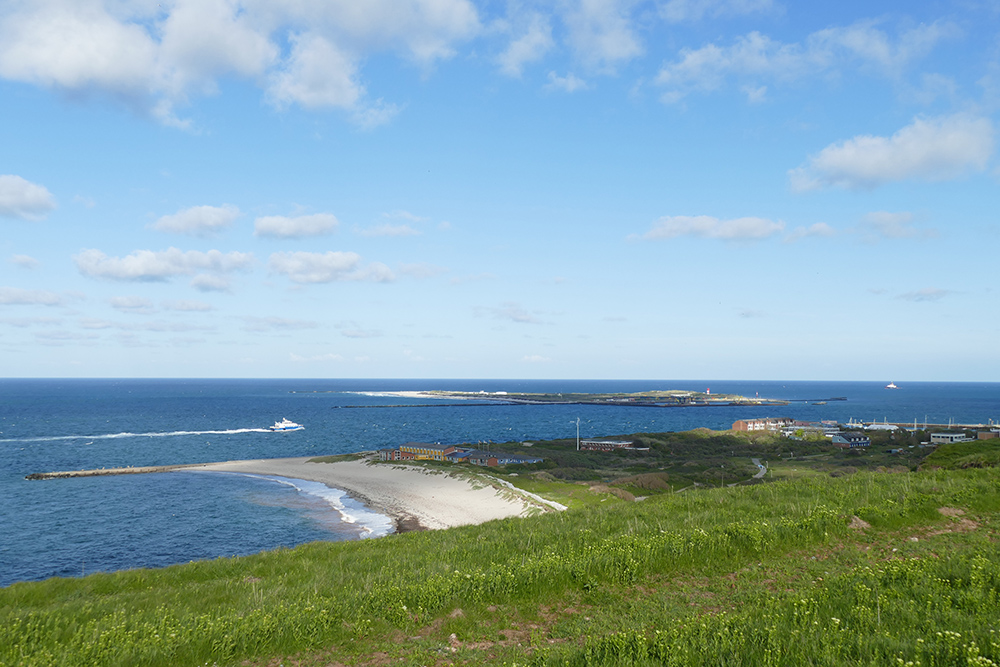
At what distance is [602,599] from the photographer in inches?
412

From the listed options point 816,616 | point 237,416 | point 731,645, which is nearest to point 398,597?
point 731,645

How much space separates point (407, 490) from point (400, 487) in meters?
2.44

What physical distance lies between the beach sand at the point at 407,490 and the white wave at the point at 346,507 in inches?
47.4

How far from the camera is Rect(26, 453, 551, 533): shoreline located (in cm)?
5172

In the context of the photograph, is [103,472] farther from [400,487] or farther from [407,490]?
[407,490]

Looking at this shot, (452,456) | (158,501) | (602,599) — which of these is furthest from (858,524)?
(452,456)

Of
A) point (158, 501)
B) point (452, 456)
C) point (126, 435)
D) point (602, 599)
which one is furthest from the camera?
point (126, 435)

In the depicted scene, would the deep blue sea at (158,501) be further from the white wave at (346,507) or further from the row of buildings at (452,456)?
the row of buildings at (452,456)

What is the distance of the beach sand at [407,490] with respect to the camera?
169 feet

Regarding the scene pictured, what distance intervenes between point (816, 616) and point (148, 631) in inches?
443

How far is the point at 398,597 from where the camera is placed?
10539 mm

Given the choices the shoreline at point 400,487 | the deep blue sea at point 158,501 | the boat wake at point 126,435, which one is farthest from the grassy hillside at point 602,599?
the boat wake at point 126,435

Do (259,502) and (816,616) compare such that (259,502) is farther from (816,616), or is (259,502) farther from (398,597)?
(816,616)

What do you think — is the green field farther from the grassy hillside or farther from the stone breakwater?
the stone breakwater
